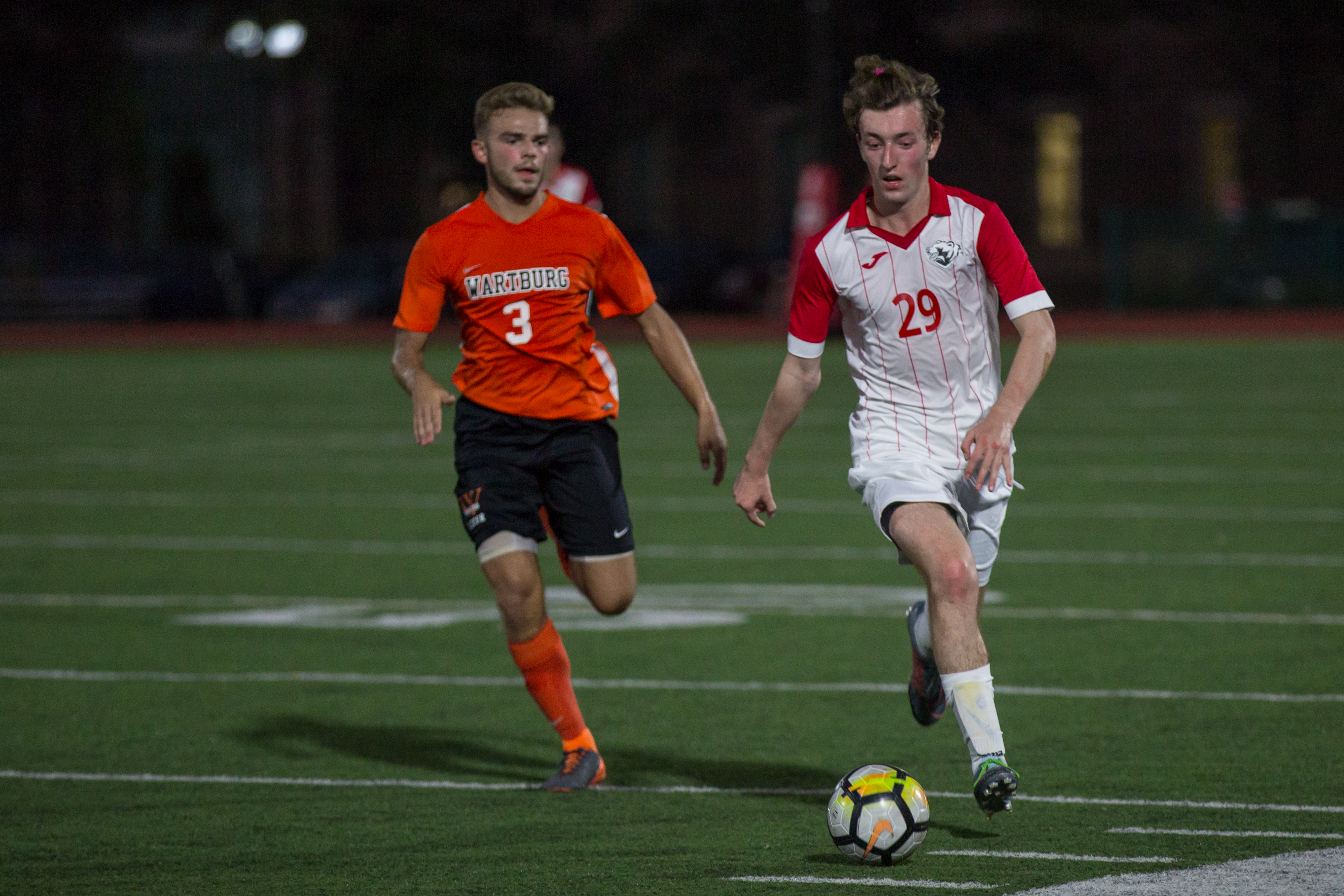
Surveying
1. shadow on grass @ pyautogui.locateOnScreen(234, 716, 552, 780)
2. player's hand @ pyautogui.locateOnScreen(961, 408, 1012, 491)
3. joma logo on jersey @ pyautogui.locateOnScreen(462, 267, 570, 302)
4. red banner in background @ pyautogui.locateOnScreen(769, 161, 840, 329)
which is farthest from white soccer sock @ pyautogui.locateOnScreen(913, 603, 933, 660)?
red banner in background @ pyautogui.locateOnScreen(769, 161, 840, 329)

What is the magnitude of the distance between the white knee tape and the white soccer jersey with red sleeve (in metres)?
1.16

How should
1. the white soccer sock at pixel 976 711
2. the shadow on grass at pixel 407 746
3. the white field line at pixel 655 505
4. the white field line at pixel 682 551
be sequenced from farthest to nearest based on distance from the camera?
the white field line at pixel 655 505 < the white field line at pixel 682 551 < the shadow on grass at pixel 407 746 < the white soccer sock at pixel 976 711

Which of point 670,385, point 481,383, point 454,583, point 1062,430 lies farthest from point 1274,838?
point 670,385

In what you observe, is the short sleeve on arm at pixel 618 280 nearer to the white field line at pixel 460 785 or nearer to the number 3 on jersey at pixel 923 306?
the number 3 on jersey at pixel 923 306

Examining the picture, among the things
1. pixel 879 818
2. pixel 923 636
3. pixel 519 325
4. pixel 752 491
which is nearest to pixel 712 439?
pixel 752 491

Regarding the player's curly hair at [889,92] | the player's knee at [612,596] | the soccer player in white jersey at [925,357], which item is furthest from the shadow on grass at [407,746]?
the player's curly hair at [889,92]

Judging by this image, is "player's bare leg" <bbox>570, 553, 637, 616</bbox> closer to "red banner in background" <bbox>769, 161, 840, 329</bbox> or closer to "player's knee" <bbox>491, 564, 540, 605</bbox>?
"player's knee" <bbox>491, 564, 540, 605</bbox>

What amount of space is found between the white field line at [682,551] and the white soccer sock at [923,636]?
504cm

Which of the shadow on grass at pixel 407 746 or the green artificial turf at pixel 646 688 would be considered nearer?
the green artificial turf at pixel 646 688

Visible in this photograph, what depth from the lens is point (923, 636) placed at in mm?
6590

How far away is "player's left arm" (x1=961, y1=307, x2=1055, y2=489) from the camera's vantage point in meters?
5.69

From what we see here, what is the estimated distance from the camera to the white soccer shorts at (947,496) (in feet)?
19.8

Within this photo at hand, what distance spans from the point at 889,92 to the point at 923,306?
0.63 m

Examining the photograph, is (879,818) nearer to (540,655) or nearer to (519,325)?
(540,655)
